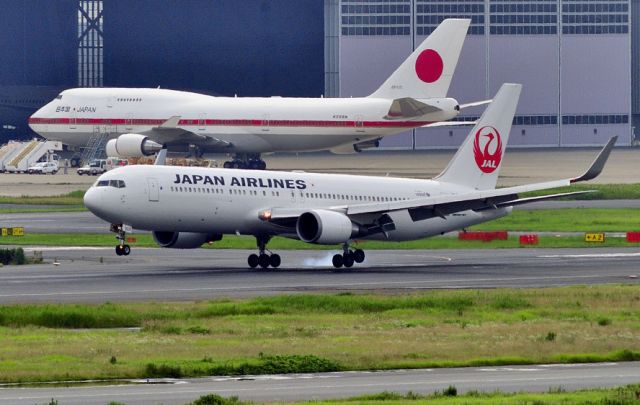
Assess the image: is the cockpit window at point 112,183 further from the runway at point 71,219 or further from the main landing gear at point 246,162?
the main landing gear at point 246,162

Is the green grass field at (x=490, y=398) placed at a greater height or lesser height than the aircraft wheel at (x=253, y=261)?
lesser

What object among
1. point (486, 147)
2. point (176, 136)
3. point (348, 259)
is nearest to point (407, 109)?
point (176, 136)

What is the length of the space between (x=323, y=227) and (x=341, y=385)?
1029 inches

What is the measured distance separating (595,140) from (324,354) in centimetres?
12087

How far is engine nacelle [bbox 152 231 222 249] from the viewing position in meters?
53.7

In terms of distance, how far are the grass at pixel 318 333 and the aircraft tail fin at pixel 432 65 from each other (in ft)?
214

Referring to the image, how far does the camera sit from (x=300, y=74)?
151625 mm

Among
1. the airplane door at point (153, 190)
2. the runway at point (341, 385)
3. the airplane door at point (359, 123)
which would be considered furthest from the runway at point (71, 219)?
the runway at point (341, 385)

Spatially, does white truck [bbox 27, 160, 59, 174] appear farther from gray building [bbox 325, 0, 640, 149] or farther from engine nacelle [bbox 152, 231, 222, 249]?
engine nacelle [bbox 152, 231, 222, 249]

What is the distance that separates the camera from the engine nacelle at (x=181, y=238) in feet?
176

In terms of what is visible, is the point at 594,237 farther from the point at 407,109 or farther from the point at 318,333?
the point at 407,109

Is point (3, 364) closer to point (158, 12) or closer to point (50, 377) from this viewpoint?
point (50, 377)

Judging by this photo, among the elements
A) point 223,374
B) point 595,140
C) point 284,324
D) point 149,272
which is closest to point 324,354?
point 223,374

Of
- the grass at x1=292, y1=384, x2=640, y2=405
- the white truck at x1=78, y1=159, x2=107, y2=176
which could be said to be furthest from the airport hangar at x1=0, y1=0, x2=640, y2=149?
the grass at x1=292, y1=384, x2=640, y2=405
